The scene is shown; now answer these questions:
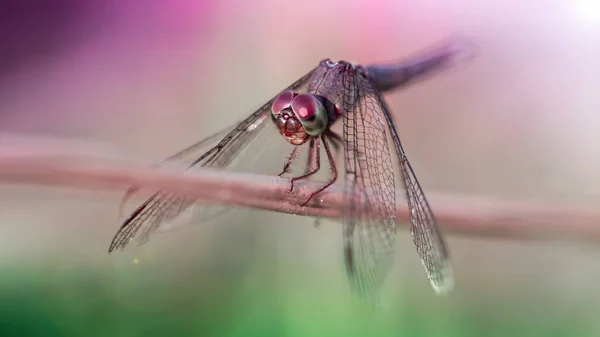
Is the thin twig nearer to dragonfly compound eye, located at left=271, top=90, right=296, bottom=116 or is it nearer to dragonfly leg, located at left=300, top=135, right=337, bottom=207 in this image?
dragonfly leg, located at left=300, top=135, right=337, bottom=207

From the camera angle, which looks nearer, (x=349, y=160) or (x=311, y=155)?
(x=349, y=160)

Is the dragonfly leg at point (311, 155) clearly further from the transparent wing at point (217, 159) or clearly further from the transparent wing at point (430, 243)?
the transparent wing at point (430, 243)

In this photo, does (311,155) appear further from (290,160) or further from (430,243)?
(430,243)

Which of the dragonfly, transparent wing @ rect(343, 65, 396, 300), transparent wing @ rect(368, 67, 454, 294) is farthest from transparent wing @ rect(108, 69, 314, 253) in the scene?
transparent wing @ rect(368, 67, 454, 294)

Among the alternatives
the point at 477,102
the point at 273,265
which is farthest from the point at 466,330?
the point at 477,102

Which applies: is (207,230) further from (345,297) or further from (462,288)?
(462,288)

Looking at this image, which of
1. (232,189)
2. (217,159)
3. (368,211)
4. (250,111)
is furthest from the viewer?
(250,111)

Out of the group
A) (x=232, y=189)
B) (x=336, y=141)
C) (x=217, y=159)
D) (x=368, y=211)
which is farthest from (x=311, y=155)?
(x=232, y=189)
